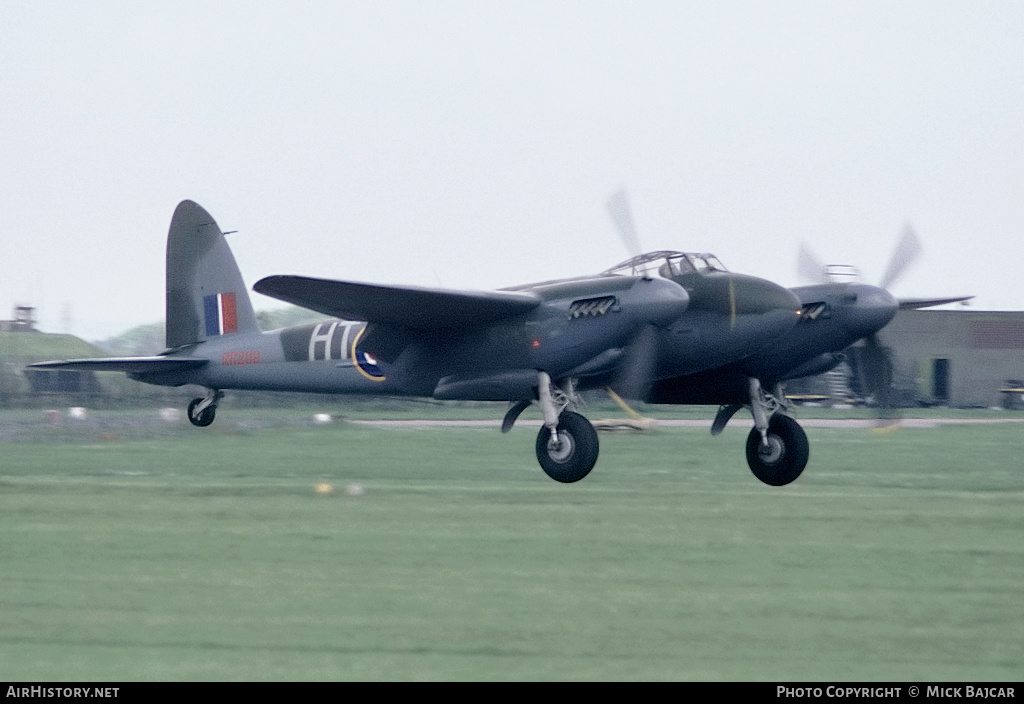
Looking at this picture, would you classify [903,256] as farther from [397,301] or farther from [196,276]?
[196,276]

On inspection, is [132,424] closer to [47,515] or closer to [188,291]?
[188,291]

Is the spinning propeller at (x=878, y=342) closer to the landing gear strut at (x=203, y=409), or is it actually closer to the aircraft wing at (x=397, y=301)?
the aircraft wing at (x=397, y=301)

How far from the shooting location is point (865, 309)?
17984 mm

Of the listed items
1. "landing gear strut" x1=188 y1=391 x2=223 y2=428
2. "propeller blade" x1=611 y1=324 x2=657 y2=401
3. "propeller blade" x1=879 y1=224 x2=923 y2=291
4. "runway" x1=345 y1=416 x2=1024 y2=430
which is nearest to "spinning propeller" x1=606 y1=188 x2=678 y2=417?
"propeller blade" x1=611 y1=324 x2=657 y2=401

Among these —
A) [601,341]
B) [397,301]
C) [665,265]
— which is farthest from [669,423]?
[397,301]

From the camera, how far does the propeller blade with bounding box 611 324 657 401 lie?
17078 mm

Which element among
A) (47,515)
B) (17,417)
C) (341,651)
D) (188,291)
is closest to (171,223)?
(188,291)

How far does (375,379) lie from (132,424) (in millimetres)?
12872

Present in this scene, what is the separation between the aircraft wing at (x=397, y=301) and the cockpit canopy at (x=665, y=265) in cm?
128

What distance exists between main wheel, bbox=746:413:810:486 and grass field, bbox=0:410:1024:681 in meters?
0.43

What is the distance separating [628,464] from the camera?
2216cm

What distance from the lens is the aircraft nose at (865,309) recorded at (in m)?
18.0

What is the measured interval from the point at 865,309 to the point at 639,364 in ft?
11.1

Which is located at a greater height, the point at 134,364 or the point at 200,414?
the point at 134,364
